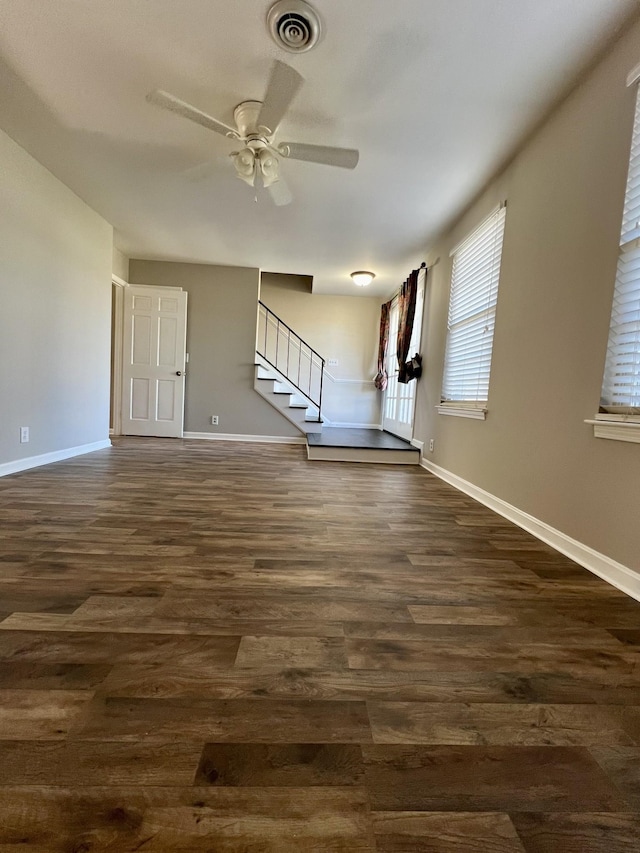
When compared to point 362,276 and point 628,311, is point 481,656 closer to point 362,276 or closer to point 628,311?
point 628,311

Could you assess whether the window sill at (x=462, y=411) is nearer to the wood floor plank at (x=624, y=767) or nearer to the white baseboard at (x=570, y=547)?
the white baseboard at (x=570, y=547)

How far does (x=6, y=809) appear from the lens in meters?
0.67

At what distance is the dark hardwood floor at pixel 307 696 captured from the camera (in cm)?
68

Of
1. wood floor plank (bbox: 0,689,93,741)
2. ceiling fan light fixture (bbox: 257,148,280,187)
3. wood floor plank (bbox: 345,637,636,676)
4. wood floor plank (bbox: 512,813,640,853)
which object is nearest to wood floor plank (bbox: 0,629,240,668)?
wood floor plank (bbox: 0,689,93,741)

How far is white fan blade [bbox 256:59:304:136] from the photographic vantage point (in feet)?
6.08

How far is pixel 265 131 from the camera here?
2.36 m

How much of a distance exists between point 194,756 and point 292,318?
707 cm

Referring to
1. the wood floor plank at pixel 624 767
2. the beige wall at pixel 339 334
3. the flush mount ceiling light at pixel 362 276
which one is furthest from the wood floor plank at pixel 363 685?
the beige wall at pixel 339 334

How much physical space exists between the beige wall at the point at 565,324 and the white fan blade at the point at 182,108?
6.61ft

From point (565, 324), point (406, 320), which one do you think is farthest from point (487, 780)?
point (406, 320)

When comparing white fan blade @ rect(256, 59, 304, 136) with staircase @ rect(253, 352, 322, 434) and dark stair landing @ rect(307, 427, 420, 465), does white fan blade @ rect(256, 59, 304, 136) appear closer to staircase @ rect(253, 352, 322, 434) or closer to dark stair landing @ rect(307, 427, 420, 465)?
dark stair landing @ rect(307, 427, 420, 465)

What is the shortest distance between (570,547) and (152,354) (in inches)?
217

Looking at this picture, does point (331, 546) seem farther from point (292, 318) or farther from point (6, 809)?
point (292, 318)

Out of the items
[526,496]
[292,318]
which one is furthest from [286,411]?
[526,496]
